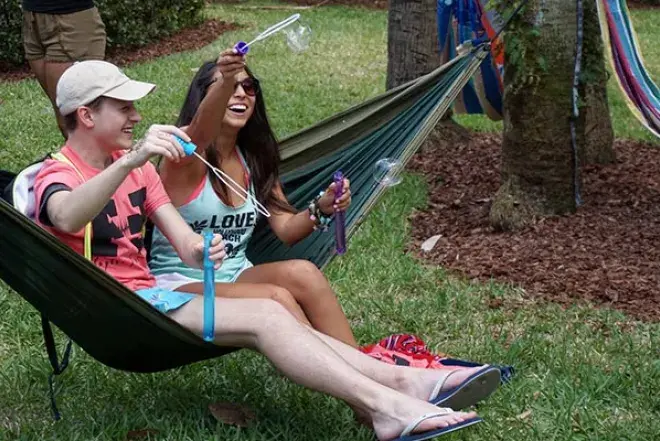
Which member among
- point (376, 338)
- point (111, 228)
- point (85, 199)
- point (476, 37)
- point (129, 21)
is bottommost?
point (129, 21)

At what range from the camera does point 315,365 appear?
2766 millimetres

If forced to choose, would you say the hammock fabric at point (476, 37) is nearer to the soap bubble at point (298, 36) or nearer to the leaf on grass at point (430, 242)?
the leaf on grass at point (430, 242)

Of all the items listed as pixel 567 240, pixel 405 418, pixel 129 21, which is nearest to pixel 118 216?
pixel 405 418

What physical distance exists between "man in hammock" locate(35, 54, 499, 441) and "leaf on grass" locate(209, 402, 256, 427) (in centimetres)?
33

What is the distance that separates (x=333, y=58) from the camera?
1040 centimetres

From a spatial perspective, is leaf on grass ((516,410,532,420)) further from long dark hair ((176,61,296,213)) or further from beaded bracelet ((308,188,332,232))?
long dark hair ((176,61,296,213))

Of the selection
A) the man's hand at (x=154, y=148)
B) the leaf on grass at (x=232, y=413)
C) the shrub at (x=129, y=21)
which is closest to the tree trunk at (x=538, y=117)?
the leaf on grass at (x=232, y=413)

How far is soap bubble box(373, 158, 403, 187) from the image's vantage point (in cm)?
359

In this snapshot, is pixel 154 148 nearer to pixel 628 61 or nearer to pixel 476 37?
→ pixel 476 37

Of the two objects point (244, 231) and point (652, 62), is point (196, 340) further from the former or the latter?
point (652, 62)

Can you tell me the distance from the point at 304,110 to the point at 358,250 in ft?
10.6

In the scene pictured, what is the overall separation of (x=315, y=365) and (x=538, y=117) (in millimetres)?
2437

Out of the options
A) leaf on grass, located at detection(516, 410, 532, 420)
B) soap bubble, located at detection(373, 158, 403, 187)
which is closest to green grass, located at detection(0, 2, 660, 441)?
leaf on grass, located at detection(516, 410, 532, 420)

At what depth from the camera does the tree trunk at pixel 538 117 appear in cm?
477
